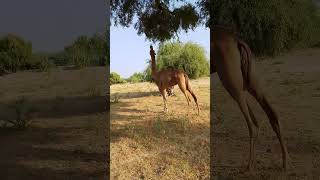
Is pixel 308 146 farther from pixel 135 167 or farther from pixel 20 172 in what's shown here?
pixel 20 172

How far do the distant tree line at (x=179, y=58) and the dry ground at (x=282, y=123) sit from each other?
327 millimetres

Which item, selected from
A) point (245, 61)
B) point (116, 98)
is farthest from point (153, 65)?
point (245, 61)

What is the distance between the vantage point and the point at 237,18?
5.52m

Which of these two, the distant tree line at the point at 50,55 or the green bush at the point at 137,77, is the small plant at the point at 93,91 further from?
the green bush at the point at 137,77

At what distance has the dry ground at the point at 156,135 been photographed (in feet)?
18.6

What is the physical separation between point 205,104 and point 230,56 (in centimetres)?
178

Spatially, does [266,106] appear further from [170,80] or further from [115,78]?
[115,78]

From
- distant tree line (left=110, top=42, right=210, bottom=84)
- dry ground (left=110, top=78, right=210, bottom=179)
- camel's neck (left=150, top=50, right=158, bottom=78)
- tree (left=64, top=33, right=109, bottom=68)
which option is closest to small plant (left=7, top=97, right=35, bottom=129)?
tree (left=64, top=33, right=109, bottom=68)

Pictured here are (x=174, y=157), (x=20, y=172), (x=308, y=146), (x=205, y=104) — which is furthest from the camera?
(x=205, y=104)

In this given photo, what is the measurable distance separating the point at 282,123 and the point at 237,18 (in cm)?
149

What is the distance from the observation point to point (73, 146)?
484 cm

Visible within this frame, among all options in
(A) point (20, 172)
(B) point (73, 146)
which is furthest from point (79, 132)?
(A) point (20, 172)

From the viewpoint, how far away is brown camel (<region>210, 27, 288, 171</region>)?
465 cm

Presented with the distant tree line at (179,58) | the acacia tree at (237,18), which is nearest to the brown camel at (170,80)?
the distant tree line at (179,58)
